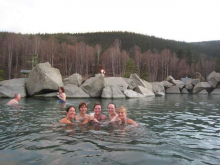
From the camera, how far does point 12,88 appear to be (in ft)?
62.0

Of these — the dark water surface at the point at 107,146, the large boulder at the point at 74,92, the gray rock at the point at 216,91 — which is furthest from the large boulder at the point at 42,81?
the gray rock at the point at 216,91

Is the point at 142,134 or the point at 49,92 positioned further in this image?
the point at 49,92

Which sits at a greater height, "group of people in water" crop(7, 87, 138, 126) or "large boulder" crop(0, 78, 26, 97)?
"large boulder" crop(0, 78, 26, 97)

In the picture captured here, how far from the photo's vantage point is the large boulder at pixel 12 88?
708 inches

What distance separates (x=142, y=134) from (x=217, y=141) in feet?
5.78

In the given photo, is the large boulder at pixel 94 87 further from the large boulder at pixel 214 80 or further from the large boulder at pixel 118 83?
the large boulder at pixel 214 80

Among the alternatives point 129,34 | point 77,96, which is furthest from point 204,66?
point 77,96

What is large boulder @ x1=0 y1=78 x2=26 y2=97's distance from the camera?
17984 millimetres

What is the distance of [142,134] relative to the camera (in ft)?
17.1

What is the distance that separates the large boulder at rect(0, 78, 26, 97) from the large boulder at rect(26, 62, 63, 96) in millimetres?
641

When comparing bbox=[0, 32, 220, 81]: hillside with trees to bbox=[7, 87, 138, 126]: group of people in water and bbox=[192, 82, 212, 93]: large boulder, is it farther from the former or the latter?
bbox=[7, 87, 138, 126]: group of people in water

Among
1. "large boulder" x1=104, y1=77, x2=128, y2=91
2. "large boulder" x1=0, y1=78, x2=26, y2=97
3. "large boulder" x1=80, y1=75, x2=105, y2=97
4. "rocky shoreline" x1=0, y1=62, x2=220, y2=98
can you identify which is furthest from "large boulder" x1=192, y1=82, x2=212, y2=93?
"large boulder" x1=0, y1=78, x2=26, y2=97

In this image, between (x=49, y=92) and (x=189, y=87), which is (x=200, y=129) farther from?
(x=189, y=87)

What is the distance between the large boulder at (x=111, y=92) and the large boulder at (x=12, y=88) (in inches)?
308
